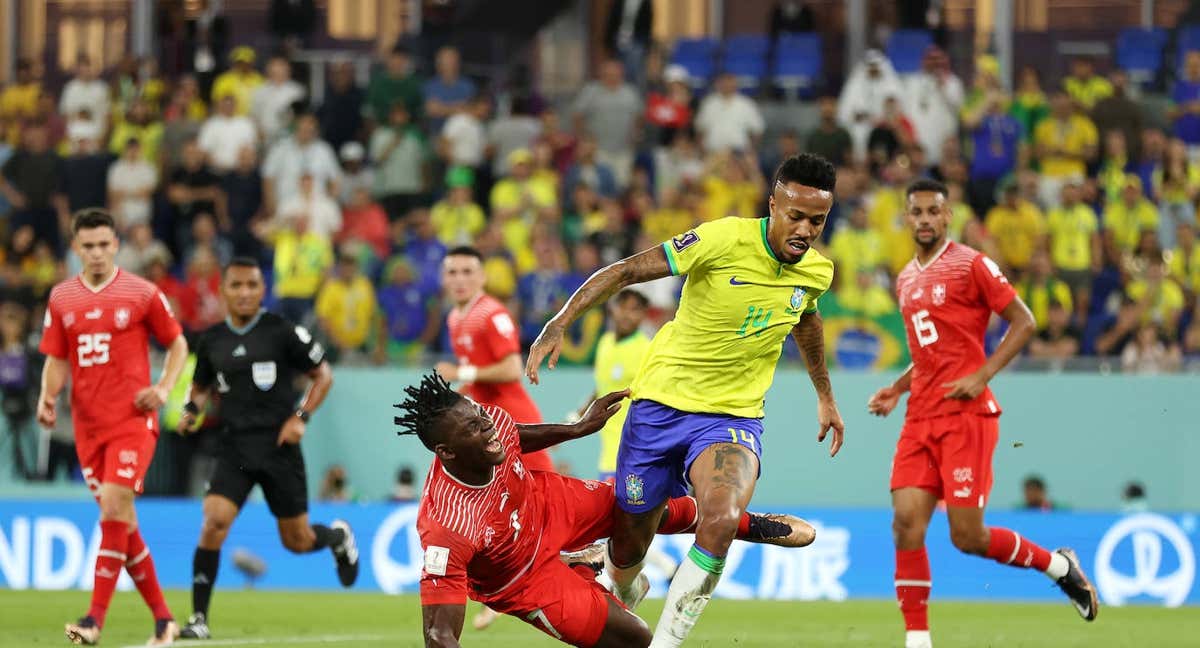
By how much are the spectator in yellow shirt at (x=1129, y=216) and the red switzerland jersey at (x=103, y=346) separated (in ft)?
36.3

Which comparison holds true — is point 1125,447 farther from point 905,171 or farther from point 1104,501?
point 905,171

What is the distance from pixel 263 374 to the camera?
12344 mm

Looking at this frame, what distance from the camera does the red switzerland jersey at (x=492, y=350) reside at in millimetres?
12477

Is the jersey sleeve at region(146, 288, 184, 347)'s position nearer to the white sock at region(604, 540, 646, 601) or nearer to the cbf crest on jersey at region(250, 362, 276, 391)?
the cbf crest on jersey at region(250, 362, 276, 391)

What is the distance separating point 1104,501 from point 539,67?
1065 cm

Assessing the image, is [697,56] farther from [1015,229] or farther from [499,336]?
[499,336]

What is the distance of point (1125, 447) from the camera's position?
17.8 metres

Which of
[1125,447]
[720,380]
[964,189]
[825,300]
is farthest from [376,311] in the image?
[720,380]

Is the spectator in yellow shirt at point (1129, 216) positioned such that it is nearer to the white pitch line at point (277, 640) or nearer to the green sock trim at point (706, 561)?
the white pitch line at point (277, 640)

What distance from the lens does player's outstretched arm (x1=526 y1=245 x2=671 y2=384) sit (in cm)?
845

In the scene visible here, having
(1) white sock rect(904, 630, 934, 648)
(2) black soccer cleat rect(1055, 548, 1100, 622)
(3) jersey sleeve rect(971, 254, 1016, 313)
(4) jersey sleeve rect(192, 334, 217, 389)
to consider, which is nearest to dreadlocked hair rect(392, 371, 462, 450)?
(1) white sock rect(904, 630, 934, 648)

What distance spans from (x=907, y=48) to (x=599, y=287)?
15.1 m

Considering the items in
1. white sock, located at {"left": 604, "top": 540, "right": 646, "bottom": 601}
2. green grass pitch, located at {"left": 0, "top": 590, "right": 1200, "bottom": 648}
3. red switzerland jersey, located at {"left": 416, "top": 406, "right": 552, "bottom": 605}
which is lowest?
green grass pitch, located at {"left": 0, "top": 590, "right": 1200, "bottom": 648}

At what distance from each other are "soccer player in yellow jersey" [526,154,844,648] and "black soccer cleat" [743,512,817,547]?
0.02 metres
